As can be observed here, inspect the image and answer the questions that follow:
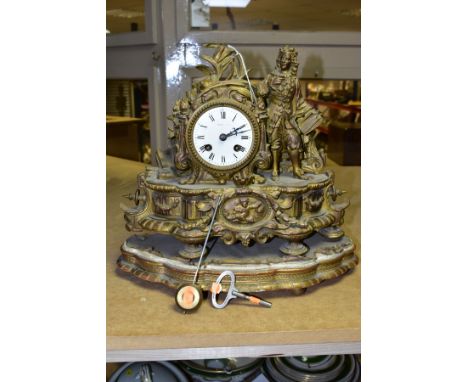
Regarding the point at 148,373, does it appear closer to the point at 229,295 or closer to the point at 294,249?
the point at 229,295

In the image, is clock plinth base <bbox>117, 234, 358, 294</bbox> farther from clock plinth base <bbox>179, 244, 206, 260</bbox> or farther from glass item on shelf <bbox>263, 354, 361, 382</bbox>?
glass item on shelf <bbox>263, 354, 361, 382</bbox>

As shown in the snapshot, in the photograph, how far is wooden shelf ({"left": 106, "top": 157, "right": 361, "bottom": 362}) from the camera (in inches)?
35.6

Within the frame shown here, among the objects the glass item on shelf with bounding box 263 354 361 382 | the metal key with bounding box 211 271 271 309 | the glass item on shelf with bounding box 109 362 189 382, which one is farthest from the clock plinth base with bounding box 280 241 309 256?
the glass item on shelf with bounding box 109 362 189 382

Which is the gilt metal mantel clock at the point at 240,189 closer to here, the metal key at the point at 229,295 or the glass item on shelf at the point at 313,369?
the metal key at the point at 229,295

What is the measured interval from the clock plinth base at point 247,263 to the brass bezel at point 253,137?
201 millimetres

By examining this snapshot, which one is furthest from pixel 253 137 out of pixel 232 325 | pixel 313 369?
pixel 313 369

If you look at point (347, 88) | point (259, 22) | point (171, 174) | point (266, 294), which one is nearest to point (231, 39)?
point (259, 22)

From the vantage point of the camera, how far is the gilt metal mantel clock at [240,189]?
103cm

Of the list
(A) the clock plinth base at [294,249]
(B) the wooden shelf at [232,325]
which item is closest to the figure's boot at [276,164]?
(A) the clock plinth base at [294,249]

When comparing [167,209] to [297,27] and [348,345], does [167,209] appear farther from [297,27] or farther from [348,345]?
[297,27]

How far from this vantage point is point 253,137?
1027 millimetres

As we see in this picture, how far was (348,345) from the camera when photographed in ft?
3.06

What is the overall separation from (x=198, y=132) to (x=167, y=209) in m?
0.19

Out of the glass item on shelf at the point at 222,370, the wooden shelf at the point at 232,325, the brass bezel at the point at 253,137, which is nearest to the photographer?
the wooden shelf at the point at 232,325
